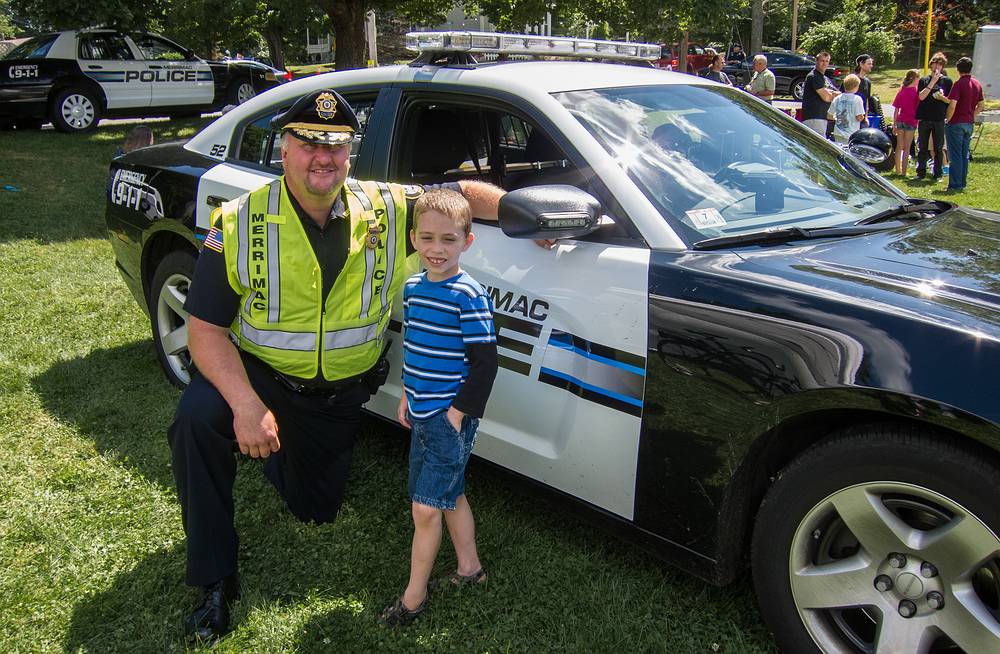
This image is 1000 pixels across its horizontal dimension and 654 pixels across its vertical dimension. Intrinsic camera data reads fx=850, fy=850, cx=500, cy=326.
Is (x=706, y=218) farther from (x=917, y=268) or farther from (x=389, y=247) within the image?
(x=389, y=247)

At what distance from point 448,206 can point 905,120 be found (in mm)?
11043

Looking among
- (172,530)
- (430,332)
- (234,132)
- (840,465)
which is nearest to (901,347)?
(840,465)

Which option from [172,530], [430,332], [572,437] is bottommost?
[172,530]

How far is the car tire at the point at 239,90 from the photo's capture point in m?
15.8

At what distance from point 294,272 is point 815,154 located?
6.16ft

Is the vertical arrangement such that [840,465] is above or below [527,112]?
below

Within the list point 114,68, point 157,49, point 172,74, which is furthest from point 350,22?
point 114,68

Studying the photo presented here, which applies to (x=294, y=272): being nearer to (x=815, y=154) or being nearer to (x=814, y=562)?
(x=814, y=562)

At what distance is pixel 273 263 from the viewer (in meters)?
2.54

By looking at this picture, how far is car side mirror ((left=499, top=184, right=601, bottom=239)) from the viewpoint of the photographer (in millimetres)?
2328

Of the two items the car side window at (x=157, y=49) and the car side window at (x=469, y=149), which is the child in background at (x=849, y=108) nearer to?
the car side window at (x=469, y=149)

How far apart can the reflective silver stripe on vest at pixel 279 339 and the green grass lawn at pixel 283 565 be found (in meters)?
0.71

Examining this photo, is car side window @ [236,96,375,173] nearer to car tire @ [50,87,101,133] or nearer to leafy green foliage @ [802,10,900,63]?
car tire @ [50,87,101,133]

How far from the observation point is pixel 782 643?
7.08 feet
